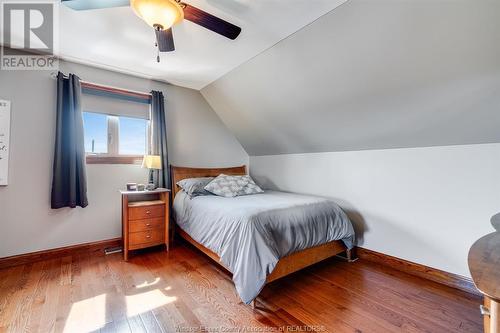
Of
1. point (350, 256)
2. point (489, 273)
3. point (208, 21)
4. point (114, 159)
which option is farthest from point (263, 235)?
→ point (114, 159)

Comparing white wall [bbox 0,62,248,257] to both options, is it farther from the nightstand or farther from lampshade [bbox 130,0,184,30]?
lampshade [bbox 130,0,184,30]

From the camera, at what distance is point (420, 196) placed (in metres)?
2.40

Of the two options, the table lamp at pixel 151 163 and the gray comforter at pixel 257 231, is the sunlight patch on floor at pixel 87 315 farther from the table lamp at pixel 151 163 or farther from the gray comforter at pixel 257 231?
the table lamp at pixel 151 163

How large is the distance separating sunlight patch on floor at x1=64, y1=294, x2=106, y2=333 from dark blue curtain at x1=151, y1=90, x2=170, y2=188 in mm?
1591

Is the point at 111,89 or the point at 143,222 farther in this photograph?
the point at 111,89

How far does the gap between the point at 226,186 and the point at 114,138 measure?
1602mm

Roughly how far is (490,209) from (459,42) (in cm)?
141

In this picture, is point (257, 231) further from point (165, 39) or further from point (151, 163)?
point (151, 163)

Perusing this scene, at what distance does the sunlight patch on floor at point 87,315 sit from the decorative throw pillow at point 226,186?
1562 mm

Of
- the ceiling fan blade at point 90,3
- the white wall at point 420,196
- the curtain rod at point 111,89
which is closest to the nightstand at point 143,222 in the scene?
the curtain rod at point 111,89

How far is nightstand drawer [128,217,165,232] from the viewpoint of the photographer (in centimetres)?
276

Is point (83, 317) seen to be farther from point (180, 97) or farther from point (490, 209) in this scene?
point (490, 209)

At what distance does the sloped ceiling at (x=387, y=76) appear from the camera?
5.28ft

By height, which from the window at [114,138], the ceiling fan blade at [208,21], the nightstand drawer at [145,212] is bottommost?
the nightstand drawer at [145,212]
